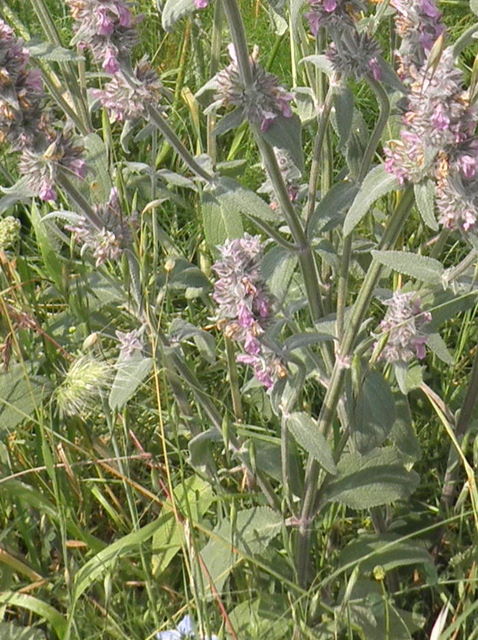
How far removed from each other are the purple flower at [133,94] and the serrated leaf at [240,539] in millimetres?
756

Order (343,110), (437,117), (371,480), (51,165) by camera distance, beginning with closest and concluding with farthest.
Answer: (437,117), (51,165), (343,110), (371,480)

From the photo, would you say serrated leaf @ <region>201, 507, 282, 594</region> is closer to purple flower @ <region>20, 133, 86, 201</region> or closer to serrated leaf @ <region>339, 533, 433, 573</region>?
serrated leaf @ <region>339, 533, 433, 573</region>

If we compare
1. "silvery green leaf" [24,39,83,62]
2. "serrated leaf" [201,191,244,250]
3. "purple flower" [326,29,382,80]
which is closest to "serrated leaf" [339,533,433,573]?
"serrated leaf" [201,191,244,250]

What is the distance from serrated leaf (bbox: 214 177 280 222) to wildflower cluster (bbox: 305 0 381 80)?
11.6 inches

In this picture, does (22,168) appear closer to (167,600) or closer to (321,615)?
(167,600)

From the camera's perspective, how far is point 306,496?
189 centimetres

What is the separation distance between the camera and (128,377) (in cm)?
182

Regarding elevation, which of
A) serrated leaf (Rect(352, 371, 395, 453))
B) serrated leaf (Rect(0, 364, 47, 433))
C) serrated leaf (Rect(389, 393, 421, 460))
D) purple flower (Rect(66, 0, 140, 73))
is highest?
purple flower (Rect(66, 0, 140, 73))

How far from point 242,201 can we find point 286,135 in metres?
0.21

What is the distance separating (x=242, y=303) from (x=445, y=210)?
34 cm

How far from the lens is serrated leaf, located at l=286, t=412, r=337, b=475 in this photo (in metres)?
1.70

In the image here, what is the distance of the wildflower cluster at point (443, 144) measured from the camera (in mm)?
1376

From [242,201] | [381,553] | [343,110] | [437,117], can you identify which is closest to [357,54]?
[343,110]

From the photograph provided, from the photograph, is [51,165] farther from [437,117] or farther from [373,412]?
[373,412]
